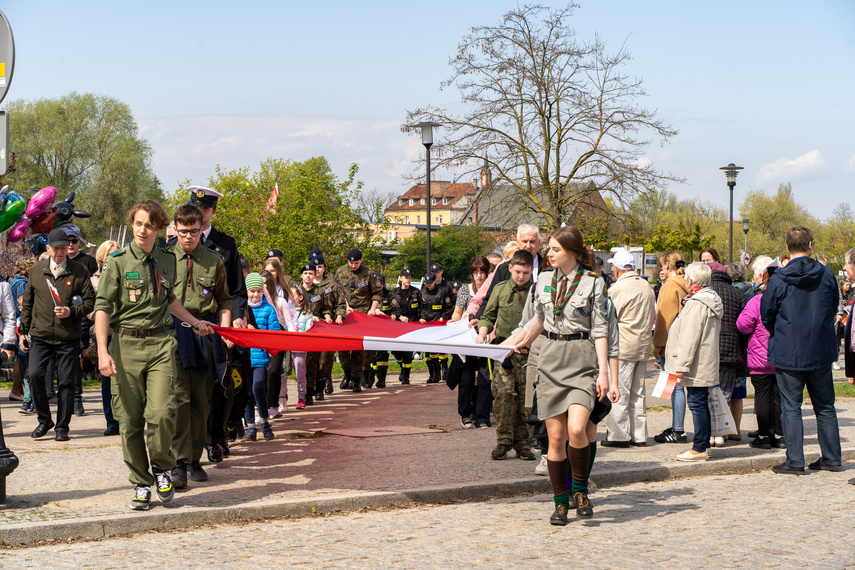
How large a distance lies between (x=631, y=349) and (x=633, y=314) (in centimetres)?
38

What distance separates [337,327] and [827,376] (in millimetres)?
6993

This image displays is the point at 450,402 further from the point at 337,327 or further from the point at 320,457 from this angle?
the point at 320,457

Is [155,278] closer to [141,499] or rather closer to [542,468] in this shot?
[141,499]

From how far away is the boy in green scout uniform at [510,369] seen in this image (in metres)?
8.81

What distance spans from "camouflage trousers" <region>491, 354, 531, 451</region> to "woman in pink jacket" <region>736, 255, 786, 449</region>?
8.76 ft

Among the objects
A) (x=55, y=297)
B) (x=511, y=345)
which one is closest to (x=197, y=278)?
(x=511, y=345)

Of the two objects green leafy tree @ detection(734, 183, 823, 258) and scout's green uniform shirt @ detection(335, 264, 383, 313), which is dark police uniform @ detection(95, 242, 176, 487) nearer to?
scout's green uniform shirt @ detection(335, 264, 383, 313)

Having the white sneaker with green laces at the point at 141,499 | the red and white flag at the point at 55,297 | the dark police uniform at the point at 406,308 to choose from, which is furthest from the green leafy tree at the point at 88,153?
the white sneaker with green laces at the point at 141,499

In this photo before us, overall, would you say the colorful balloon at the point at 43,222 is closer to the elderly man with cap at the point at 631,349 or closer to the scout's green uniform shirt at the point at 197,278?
the scout's green uniform shirt at the point at 197,278

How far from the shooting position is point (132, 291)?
6.71m

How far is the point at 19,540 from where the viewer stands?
19.5 ft

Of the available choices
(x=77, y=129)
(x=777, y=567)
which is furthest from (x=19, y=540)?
(x=77, y=129)

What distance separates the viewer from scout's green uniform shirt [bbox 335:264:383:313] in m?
15.7

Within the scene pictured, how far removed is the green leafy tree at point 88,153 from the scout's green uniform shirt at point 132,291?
5852 centimetres
